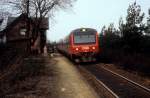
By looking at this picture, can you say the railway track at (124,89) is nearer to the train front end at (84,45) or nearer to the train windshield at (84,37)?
the train front end at (84,45)

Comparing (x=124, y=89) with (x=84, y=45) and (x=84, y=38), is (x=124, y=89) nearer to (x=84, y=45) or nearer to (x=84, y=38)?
(x=84, y=45)

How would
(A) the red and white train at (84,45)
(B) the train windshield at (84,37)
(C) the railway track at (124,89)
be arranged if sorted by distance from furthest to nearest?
1. (B) the train windshield at (84,37)
2. (A) the red and white train at (84,45)
3. (C) the railway track at (124,89)

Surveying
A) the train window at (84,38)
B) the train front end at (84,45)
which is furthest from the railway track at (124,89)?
the train window at (84,38)

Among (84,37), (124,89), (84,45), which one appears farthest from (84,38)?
(124,89)

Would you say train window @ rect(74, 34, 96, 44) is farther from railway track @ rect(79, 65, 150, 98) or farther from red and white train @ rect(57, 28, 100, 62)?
railway track @ rect(79, 65, 150, 98)

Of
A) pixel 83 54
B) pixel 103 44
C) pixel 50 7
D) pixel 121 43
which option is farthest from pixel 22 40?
pixel 83 54

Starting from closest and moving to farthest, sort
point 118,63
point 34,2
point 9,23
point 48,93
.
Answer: point 48,93, point 118,63, point 34,2, point 9,23

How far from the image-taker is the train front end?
100 ft

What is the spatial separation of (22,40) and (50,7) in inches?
433

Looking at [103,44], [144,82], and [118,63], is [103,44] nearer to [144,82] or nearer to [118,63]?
[118,63]

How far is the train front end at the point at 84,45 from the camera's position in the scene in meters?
30.6

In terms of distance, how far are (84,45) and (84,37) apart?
0.77 metres

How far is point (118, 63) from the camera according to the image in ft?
92.5

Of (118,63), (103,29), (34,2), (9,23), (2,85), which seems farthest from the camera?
(9,23)
